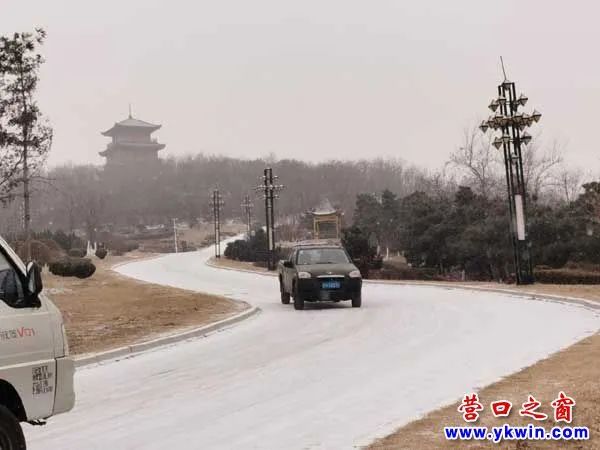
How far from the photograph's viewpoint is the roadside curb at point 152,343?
11.4 meters

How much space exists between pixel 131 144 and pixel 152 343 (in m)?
141

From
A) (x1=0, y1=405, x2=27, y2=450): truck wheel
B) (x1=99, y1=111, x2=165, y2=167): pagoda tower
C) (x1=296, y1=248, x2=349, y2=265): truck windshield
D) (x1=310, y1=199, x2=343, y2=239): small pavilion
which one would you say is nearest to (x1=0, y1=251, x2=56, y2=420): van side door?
(x1=0, y1=405, x2=27, y2=450): truck wheel

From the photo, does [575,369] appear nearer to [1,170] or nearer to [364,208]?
[1,170]

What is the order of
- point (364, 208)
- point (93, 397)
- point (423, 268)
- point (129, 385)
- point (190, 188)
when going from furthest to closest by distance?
point (190, 188) < point (364, 208) < point (423, 268) < point (129, 385) < point (93, 397)

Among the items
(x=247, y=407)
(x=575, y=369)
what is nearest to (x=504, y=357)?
(x=575, y=369)

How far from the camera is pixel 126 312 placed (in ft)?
63.9

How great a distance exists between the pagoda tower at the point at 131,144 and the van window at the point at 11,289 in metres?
147

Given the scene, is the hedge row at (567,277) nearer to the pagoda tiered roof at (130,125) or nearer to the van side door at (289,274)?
the van side door at (289,274)

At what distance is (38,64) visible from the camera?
23.0 metres

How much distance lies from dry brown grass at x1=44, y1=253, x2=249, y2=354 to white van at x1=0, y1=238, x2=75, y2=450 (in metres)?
7.64

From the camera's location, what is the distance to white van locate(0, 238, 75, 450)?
4.55m

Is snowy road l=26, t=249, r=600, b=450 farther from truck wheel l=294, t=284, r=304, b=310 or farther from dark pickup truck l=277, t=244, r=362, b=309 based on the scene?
truck wheel l=294, t=284, r=304, b=310

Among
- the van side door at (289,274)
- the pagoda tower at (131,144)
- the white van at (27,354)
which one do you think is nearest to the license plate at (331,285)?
the van side door at (289,274)

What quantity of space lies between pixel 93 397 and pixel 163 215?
145m
